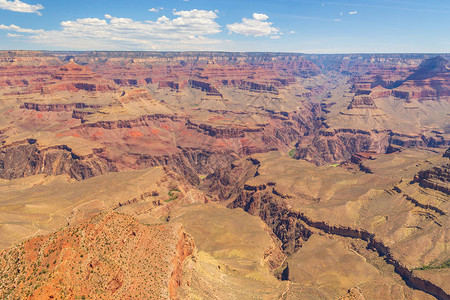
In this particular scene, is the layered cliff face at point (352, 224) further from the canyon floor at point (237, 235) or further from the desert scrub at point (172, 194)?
the desert scrub at point (172, 194)

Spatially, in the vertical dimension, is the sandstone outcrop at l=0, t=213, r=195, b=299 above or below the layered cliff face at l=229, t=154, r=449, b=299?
above

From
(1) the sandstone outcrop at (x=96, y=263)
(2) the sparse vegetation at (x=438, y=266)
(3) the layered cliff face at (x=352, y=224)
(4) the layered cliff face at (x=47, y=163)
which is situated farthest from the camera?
(4) the layered cliff face at (x=47, y=163)

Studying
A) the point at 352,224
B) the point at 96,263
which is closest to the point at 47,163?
the point at 96,263

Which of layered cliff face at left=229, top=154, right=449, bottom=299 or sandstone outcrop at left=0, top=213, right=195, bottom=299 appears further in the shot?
layered cliff face at left=229, top=154, right=449, bottom=299

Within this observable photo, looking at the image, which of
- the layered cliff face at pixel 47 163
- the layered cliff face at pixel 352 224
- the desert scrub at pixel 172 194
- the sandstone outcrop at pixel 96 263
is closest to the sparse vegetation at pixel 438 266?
the layered cliff face at pixel 352 224

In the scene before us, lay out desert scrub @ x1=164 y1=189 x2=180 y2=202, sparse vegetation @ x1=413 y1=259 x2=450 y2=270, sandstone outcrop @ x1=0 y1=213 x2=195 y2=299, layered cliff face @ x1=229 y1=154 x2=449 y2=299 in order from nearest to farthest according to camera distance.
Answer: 1. sandstone outcrop @ x1=0 y1=213 x2=195 y2=299
2. layered cliff face @ x1=229 y1=154 x2=449 y2=299
3. sparse vegetation @ x1=413 y1=259 x2=450 y2=270
4. desert scrub @ x1=164 y1=189 x2=180 y2=202

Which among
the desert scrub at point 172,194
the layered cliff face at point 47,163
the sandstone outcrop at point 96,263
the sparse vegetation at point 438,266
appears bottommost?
the layered cliff face at point 47,163

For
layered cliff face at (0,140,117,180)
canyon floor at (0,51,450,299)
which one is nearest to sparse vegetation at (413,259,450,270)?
canyon floor at (0,51,450,299)

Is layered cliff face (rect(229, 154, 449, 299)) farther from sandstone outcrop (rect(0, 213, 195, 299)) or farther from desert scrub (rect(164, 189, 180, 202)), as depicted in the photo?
sandstone outcrop (rect(0, 213, 195, 299))

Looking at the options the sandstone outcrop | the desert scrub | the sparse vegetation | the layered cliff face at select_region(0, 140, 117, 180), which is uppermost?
the sandstone outcrop

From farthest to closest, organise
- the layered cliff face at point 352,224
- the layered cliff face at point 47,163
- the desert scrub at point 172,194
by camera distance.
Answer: the layered cliff face at point 47,163, the desert scrub at point 172,194, the layered cliff face at point 352,224

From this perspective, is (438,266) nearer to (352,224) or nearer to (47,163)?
(352,224)
